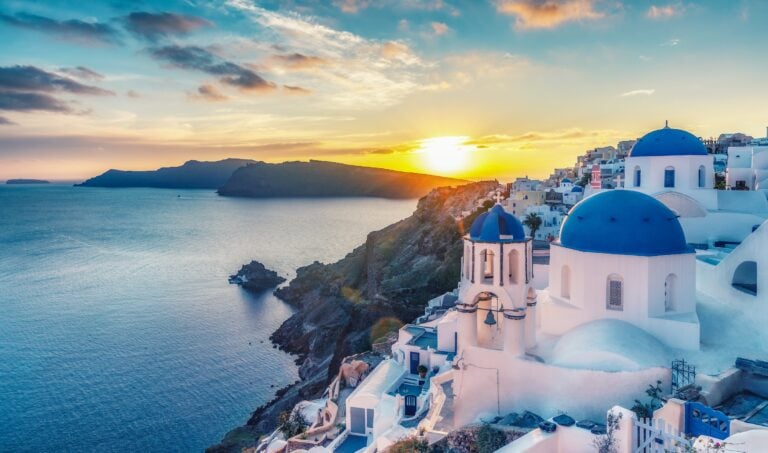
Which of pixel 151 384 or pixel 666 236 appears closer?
pixel 666 236

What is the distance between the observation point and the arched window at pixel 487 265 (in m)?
15.3

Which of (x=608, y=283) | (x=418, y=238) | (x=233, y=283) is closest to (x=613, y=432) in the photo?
(x=608, y=283)

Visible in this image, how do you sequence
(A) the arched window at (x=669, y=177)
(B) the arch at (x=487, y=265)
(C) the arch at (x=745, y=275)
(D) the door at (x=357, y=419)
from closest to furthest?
(B) the arch at (x=487, y=265) < (C) the arch at (x=745, y=275) < (D) the door at (x=357, y=419) < (A) the arched window at (x=669, y=177)

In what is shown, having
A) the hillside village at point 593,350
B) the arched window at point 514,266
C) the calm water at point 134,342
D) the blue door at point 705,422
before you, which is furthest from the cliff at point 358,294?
the blue door at point 705,422

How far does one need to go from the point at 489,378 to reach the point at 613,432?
5.10 m

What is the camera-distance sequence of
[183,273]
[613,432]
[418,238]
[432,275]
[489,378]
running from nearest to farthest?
1. [613,432]
2. [489,378]
3. [432,275]
4. [418,238]
5. [183,273]

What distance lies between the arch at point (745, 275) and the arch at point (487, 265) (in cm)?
846

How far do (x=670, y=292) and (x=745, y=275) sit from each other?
3357mm

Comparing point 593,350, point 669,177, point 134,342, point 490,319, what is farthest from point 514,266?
point 134,342

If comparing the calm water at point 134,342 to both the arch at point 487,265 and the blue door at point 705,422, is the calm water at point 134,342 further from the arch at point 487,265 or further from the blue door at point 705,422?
the blue door at point 705,422

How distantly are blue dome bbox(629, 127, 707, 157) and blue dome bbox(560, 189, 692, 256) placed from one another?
973 centimetres

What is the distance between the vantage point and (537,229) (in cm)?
4462

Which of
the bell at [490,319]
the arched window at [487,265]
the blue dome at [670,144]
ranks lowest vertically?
the bell at [490,319]

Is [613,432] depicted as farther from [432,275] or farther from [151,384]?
[151,384]
